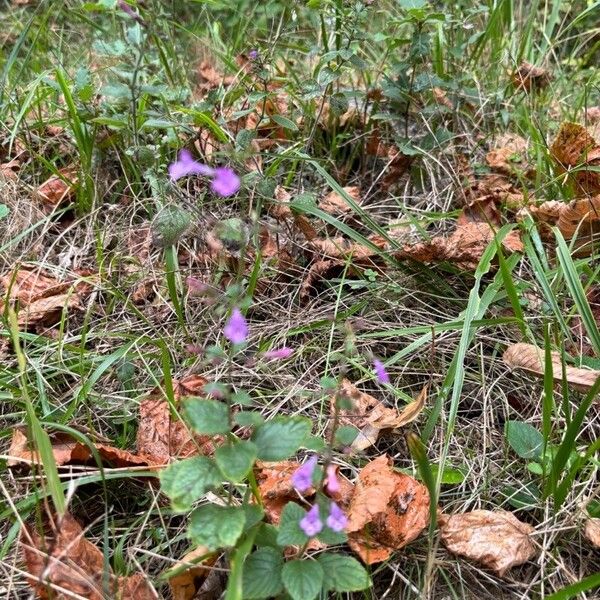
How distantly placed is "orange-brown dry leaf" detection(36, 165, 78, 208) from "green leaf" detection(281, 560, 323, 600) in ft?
4.66

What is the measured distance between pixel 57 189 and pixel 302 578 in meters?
1.55

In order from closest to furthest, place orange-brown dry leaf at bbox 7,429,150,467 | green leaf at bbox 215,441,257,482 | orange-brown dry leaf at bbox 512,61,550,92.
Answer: green leaf at bbox 215,441,257,482
orange-brown dry leaf at bbox 7,429,150,467
orange-brown dry leaf at bbox 512,61,550,92

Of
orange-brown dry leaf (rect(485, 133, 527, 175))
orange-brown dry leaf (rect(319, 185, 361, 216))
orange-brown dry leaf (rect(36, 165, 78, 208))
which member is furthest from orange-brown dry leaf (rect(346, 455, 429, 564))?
orange-brown dry leaf (rect(36, 165, 78, 208))

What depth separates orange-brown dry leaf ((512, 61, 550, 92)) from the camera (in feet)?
8.32

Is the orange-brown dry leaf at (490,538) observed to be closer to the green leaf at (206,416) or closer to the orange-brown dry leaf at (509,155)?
the green leaf at (206,416)

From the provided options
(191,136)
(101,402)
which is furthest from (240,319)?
(191,136)

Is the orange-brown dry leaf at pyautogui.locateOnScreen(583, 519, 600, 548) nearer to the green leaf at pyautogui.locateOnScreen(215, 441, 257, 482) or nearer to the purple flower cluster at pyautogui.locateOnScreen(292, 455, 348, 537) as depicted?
the purple flower cluster at pyautogui.locateOnScreen(292, 455, 348, 537)

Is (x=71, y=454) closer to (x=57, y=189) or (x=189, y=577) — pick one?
(x=189, y=577)

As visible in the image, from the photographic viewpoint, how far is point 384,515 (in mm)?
1155

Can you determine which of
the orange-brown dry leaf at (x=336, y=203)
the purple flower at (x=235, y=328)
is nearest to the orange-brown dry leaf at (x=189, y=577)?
the purple flower at (x=235, y=328)

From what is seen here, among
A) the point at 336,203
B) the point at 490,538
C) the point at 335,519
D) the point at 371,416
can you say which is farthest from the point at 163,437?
the point at 336,203

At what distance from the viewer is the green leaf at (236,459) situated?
3.03 feet

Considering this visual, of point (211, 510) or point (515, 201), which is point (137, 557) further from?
point (515, 201)

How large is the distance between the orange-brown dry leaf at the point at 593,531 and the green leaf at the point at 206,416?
67 cm
